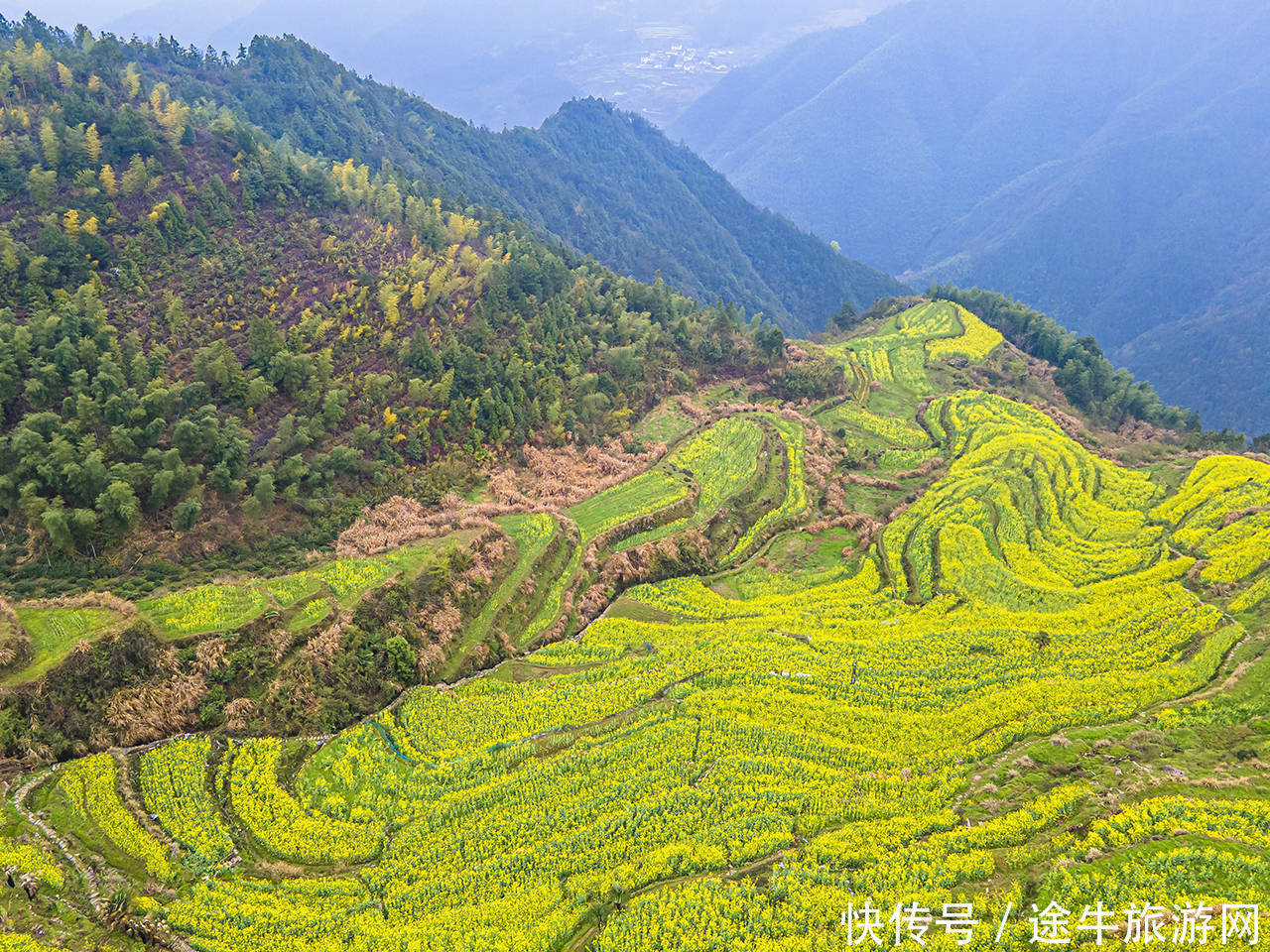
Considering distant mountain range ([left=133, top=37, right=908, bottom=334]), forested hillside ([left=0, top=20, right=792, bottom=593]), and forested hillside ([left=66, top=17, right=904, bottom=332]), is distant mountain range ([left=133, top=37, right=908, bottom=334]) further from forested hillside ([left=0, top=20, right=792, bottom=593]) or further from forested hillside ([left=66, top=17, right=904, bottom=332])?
forested hillside ([left=0, top=20, right=792, bottom=593])

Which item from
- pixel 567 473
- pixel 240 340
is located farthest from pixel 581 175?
pixel 567 473

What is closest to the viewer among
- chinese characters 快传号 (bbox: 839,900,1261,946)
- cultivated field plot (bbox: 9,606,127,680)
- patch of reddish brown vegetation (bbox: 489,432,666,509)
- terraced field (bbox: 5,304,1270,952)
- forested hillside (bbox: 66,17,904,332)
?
chinese characters 快传号 (bbox: 839,900,1261,946)

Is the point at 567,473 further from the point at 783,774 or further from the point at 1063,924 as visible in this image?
the point at 1063,924

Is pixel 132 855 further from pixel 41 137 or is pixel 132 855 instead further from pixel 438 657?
pixel 41 137

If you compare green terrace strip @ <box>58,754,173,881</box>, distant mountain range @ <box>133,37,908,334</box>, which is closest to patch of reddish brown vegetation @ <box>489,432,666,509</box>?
green terrace strip @ <box>58,754,173,881</box>

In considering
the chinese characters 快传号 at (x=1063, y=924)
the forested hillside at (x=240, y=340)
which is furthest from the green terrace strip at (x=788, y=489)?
the chinese characters 快传号 at (x=1063, y=924)

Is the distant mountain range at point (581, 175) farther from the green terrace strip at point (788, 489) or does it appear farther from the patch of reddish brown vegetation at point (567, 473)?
the green terrace strip at point (788, 489)

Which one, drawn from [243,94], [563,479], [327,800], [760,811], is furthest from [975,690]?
[243,94]
